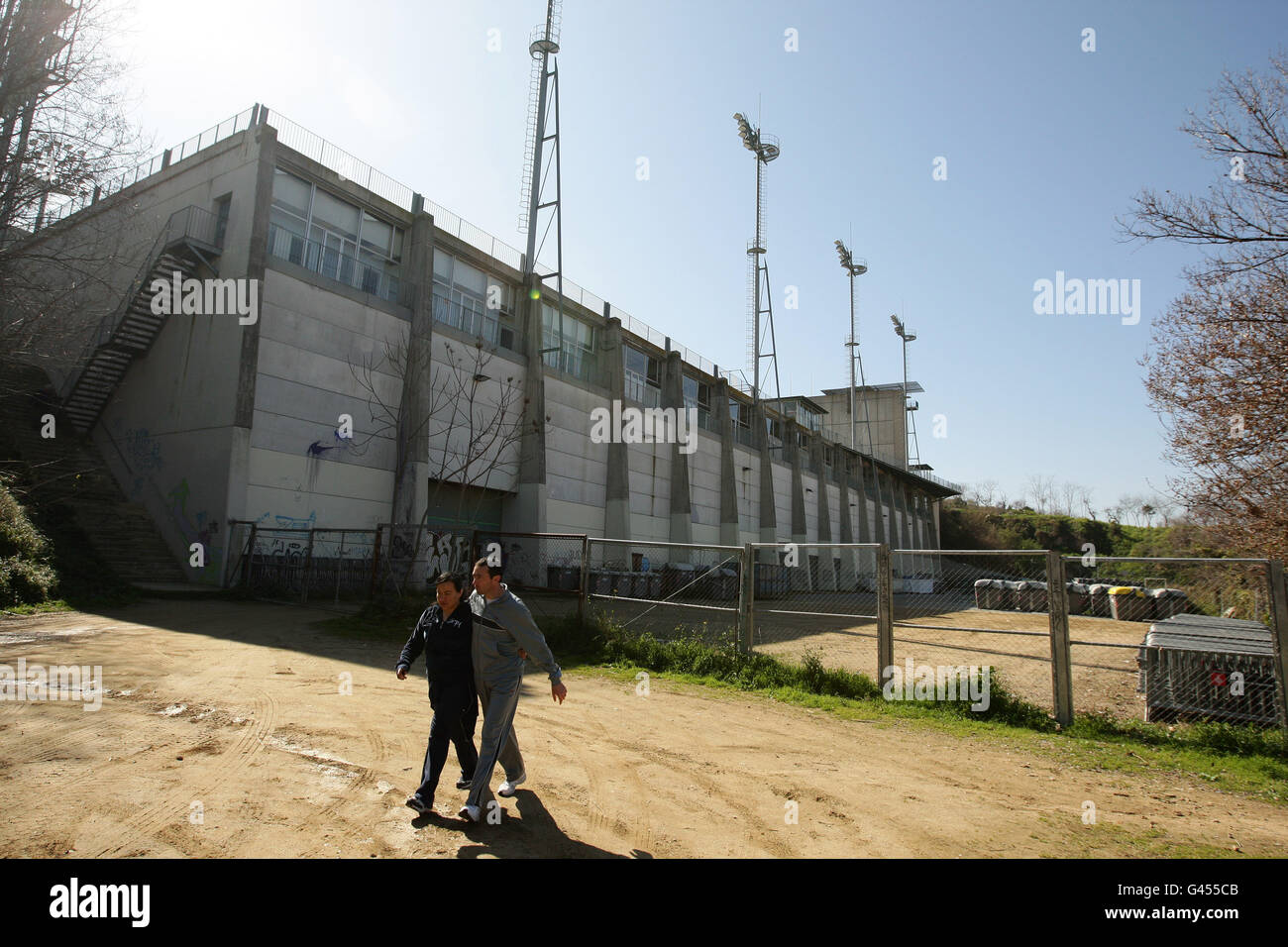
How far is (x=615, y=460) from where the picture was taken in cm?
3284

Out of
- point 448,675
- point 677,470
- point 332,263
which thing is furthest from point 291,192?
point 448,675

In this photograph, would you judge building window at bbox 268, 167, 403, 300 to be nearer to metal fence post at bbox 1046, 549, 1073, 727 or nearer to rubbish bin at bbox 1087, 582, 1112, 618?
metal fence post at bbox 1046, 549, 1073, 727

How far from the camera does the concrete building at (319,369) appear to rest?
19.9 metres

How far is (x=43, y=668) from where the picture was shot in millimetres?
7969

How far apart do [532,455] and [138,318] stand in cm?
1454

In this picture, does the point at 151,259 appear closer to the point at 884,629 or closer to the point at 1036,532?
the point at 884,629

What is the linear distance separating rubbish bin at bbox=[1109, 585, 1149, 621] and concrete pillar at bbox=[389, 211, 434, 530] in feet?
89.4

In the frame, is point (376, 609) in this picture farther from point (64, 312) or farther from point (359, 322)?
point (64, 312)

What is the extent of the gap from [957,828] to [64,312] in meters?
27.5

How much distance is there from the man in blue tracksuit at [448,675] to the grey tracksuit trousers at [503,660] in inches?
3.6

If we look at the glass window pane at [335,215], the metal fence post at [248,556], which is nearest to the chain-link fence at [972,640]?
the metal fence post at [248,556]

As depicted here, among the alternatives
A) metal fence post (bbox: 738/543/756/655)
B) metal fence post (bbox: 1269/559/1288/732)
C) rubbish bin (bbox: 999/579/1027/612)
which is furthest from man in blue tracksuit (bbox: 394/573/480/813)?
rubbish bin (bbox: 999/579/1027/612)

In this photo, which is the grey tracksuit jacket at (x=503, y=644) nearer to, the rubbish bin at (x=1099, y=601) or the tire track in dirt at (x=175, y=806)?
the tire track in dirt at (x=175, y=806)
